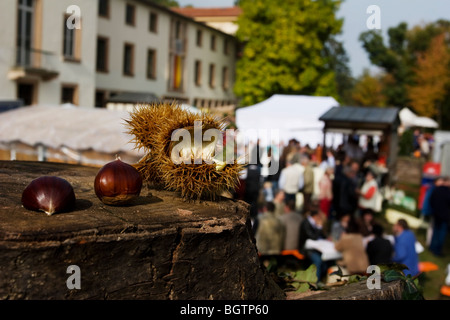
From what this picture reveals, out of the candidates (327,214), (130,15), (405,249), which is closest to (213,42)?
(130,15)

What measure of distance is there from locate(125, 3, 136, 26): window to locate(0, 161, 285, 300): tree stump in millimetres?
30445

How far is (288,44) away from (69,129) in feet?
87.7

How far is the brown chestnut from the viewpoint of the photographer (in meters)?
2.44

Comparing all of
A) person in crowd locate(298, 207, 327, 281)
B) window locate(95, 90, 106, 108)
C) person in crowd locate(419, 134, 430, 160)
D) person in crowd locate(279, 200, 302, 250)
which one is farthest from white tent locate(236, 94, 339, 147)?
window locate(95, 90, 106, 108)

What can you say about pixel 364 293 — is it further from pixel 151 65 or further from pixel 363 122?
pixel 151 65

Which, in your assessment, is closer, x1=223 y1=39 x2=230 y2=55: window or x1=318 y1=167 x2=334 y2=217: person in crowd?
x1=318 y1=167 x2=334 y2=217: person in crowd

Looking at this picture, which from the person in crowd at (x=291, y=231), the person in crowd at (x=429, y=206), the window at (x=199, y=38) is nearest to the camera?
the person in crowd at (x=291, y=231)

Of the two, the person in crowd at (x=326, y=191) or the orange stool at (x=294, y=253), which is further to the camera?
the person in crowd at (x=326, y=191)

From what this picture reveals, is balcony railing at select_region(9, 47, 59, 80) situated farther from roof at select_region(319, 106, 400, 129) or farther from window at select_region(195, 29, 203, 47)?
window at select_region(195, 29, 203, 47)

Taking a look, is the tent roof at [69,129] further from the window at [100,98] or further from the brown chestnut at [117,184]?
the window at [100,98]

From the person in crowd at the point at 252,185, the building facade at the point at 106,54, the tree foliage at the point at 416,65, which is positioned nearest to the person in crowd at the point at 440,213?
the person in crowd at the point at 252,185

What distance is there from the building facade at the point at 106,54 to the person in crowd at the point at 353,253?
29.0 feet

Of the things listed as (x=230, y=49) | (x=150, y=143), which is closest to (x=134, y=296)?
(x=150, y=143)

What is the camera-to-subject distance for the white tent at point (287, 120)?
17.6 m
